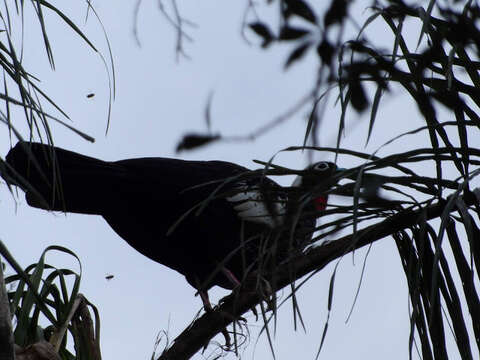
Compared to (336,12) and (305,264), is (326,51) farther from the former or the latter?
(305,264)

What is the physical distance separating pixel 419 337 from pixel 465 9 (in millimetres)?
904

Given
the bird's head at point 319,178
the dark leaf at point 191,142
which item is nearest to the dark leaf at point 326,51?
the dark leaf at point 191,142

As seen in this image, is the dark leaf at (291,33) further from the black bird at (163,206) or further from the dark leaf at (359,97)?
the black bird at (163,206)

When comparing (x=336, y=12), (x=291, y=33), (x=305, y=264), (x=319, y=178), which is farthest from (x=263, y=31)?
(x=305, y=264)

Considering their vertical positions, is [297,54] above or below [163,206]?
below

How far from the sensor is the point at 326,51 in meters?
1.06

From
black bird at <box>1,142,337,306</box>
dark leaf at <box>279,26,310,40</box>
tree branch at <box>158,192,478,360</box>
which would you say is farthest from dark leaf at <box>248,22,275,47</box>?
black bird at <box>1,142,337,306</box>

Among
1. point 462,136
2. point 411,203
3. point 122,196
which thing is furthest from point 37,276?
point 122,196

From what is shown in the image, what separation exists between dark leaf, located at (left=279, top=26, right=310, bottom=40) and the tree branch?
29.5 inches

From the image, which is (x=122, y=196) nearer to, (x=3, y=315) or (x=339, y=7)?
(x=3, y=315)

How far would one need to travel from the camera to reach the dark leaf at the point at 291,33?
1.12 metres

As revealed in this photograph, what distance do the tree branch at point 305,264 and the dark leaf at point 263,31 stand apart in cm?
71

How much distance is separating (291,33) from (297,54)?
30mm

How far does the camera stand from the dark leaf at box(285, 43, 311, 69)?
1.12m
